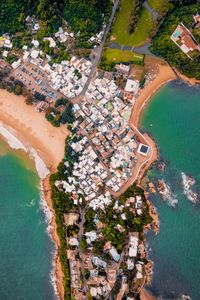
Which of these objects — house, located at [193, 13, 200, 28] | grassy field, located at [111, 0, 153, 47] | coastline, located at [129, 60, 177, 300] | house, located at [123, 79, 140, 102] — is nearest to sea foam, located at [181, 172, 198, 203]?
coastline, located at [129, 60, 177, 300]

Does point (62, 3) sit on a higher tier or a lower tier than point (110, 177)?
higher

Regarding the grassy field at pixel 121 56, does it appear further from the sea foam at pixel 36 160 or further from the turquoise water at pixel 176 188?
the sea foam at pixel 36 160

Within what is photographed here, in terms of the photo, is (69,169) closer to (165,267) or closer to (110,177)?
(110,177)

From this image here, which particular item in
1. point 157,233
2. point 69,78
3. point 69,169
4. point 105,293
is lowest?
point 105,293

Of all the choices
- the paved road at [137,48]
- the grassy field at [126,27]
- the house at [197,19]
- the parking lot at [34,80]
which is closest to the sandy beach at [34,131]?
the parking lot at [34,80]

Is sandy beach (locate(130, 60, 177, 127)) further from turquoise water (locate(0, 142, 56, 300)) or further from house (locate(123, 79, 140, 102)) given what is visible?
turquoise water (locate(0, 142, 56, 300))

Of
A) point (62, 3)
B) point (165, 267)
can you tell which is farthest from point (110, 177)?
point (62, 3)

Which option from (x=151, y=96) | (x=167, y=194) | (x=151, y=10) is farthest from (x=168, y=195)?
(x=151, y=10)
